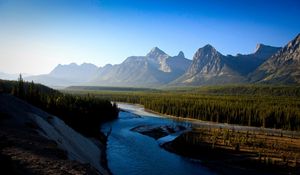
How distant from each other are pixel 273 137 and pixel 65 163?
3871 inches

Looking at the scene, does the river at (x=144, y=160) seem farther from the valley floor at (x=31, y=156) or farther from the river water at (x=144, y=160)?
the valley floor at (x=31, y=156)

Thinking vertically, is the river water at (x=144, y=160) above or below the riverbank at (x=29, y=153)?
below

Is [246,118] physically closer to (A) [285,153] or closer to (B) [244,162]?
(A) [285,153]

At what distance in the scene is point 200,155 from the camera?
269 feet

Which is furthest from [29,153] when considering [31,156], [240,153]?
[240,153]

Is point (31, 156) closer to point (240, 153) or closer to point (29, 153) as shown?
point (29, 153)

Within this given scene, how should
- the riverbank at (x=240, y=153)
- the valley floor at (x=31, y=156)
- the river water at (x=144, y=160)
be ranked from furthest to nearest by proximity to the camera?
the riverbank at (x=240, y=153), the river water at (x=144, y=160), the valley floor at (x=31, y=156)

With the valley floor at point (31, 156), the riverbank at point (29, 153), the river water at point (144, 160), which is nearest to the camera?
the valley floor at point (31, 156)

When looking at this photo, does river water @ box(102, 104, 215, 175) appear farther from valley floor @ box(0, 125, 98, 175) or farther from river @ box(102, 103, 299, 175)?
valley floor @ box(0, 125, 98, 175)

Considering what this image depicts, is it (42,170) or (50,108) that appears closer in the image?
(42,170)

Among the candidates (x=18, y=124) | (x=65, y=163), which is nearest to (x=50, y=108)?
(x=18, y=124)

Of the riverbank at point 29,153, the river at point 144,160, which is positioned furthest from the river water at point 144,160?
the riverbank at point 29,153

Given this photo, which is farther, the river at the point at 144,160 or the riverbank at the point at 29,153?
the river at the point at 144,160

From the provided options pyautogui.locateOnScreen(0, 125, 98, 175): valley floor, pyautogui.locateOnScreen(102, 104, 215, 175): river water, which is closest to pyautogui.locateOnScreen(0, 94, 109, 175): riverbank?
pyautogui.locateOnScreen(0, 125, 98, 175): valley floor
